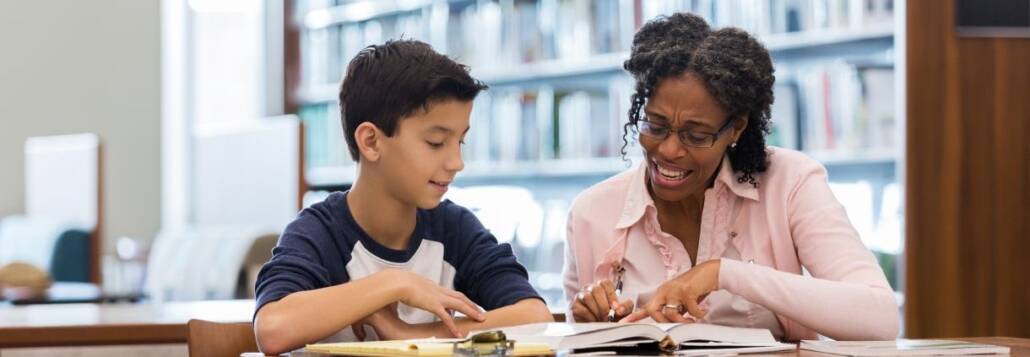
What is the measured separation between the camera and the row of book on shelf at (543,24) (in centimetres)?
357

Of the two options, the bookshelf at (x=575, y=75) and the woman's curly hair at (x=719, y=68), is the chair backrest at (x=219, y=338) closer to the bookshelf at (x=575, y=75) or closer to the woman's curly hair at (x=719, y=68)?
the woman's curly hair at (x=719, y=68)

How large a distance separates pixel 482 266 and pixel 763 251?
0.43 metres

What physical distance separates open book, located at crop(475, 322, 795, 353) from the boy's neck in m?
0.27

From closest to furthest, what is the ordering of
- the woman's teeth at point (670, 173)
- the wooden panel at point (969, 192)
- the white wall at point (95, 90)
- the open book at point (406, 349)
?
1. the open book at point (406, 349)
2. the woman's teeth at point (670, 173)
3. the wooden panel at point (969, 192)
4. the white wall at point (95, 90)

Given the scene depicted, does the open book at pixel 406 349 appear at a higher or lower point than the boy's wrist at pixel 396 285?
lower

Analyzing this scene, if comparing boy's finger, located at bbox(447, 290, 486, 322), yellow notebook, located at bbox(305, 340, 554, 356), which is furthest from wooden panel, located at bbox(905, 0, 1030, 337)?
yellow notebook, located at bbox(305, 340, 554, 356)

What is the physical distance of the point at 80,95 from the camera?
23.1 ft

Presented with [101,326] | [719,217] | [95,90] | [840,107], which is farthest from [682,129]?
[95,90]

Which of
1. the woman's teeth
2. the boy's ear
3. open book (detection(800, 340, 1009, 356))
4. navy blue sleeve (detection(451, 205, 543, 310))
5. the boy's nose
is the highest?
the boy's ear

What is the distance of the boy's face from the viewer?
66.4 inches

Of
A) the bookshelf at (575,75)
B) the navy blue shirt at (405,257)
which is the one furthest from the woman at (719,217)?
the bookshelf at (575,75)

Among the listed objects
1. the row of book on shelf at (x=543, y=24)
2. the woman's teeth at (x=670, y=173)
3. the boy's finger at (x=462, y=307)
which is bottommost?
the boy's finger at (x=462, y=307)

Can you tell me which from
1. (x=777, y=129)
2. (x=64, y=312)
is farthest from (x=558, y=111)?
(x=64, y=312)

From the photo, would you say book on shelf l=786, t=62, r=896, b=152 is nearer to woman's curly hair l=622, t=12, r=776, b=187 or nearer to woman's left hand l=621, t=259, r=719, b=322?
woman's curly hair l=622, t=12, r=776, b=187
